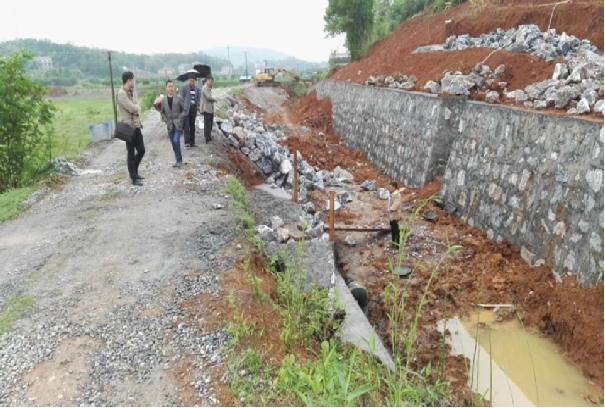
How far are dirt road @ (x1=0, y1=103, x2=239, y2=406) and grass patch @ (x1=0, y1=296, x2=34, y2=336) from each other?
0.09m

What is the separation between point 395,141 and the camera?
40.7ft

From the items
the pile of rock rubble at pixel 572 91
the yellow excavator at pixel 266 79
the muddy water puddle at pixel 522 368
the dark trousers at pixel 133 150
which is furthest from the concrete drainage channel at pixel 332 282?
the yellow excavator at pixel 266 79

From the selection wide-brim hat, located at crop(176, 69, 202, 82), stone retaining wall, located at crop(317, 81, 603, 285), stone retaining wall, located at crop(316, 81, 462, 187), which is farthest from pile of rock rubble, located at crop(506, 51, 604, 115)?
wide-brim hat, located at crop(176, 69, 202, 82)

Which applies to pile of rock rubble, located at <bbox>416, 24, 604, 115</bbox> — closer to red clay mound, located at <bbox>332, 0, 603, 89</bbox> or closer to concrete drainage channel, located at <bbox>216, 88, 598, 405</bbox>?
red clay mound, located at <bbox>332, 0, 603, 89</bbox>

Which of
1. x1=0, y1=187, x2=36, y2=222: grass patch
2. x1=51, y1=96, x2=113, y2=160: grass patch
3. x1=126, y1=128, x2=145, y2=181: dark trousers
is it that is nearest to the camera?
x1=0, y1=187, x2=36, y2=222: grass patch

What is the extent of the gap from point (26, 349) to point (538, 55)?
10142 mm

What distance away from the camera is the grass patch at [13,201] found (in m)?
7.70

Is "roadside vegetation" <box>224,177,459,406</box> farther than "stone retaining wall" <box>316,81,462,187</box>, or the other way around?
"stone retaining wall" <box>316,81,462,187</box>

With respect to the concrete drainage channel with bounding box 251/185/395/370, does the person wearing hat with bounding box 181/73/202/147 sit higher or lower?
higher

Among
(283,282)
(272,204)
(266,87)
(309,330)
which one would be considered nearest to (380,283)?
(283,282)

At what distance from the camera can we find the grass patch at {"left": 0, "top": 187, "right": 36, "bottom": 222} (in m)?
7.70

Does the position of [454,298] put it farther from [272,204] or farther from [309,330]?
[272,204]

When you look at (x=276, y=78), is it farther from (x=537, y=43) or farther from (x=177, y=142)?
(x=177, y=142)

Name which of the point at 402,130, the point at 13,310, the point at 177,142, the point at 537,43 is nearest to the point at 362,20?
the point at 402,130
